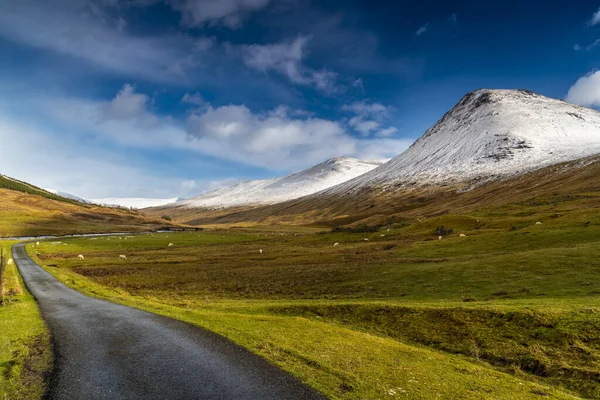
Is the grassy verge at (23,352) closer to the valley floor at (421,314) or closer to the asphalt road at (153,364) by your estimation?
the asphalt road at (153,364)

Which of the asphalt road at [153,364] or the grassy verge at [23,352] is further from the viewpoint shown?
the grassy verge at [23,352]

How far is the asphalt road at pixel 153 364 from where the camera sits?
14.2 meters

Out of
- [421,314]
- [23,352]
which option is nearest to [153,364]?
[23,352]

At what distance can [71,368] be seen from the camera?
16.7 metres

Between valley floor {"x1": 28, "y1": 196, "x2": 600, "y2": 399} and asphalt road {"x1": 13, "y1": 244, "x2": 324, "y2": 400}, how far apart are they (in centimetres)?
131

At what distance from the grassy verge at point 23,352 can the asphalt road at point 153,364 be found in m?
0.63

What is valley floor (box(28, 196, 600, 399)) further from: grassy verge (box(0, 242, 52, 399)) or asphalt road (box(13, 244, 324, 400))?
grassy verge (box(0, 242, 52, 399))

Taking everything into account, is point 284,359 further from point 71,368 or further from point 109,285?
point 109,285

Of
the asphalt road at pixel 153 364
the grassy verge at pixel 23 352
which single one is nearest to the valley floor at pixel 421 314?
the asphalt road at pixel 153 364

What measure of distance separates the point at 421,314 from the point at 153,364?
1922 cm

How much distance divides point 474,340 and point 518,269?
2392 centimetres

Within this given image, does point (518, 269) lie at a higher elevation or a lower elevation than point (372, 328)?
higher

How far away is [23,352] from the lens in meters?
18.7

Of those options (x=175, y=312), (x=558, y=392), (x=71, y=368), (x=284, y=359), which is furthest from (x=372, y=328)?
(x=71, y=368)
